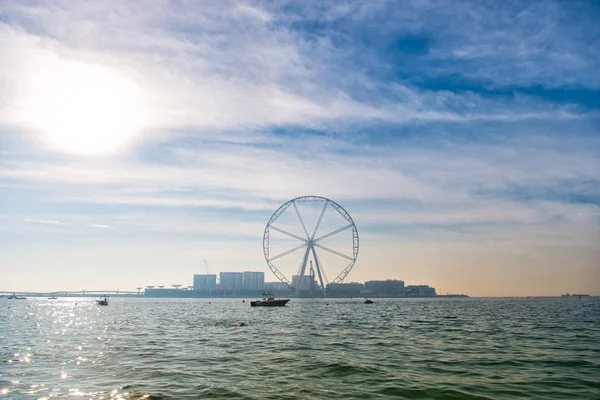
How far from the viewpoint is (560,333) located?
2120 inches

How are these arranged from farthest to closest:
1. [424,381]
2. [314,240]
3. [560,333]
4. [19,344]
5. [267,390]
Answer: [314,240] → [560,333] → [19,344] → [424,381] → [267,390]

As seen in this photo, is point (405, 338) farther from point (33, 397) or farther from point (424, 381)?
point (33, 397)

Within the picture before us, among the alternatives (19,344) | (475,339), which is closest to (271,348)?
(475,339)

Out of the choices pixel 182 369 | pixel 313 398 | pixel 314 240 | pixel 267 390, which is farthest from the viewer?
pixel 314 240

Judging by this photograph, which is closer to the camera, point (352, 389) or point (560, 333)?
point (352, 389)

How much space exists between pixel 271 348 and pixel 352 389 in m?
17.6

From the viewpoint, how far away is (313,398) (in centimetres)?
2244

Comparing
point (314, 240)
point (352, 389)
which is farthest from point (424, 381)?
point (314, 240)

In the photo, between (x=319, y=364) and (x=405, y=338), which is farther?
(x=405, y=338)

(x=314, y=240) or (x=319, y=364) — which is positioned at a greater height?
(x=314, y=240)

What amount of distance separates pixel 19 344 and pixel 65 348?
776 cm

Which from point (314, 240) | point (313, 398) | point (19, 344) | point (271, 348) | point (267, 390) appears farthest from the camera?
point (314, 240)

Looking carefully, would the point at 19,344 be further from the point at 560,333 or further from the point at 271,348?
the point at 560,333

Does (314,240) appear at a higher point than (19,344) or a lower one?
higher
